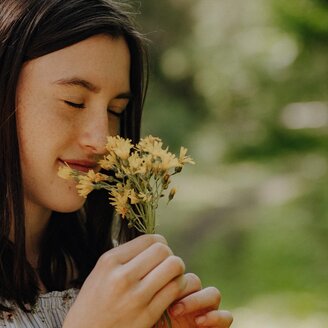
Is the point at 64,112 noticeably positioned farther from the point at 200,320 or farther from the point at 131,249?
the point at 200,320

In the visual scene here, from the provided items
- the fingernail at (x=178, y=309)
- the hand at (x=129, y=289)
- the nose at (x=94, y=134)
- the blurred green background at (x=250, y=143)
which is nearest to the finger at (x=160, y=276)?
the hand at (x=129, y=289)

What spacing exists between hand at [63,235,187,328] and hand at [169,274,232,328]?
9cm

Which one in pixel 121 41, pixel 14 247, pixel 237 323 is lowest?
pixel 14 247

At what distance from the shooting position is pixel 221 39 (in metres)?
15.1

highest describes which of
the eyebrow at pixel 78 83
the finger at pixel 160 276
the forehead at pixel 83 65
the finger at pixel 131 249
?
the forehead at pixel 83 65

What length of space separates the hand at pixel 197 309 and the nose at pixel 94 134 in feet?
1.14

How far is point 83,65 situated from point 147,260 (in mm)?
493

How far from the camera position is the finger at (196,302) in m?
1.54

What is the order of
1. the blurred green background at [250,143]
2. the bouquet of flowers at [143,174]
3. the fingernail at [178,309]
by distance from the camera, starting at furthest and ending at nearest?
the blurred green background at [250,143] < the fingernail at [178,309] < the bouquet of flowers at [143,174]

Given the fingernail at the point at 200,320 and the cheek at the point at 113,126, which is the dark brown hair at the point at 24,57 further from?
the fingernail at the point at 200,320

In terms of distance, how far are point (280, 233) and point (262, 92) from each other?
5.61 meters

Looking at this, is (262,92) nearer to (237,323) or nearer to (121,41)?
(237,323)

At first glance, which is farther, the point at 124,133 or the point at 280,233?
the point at 280,233

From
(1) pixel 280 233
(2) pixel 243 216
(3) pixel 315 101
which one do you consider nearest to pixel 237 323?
(1) pixel 280 233
